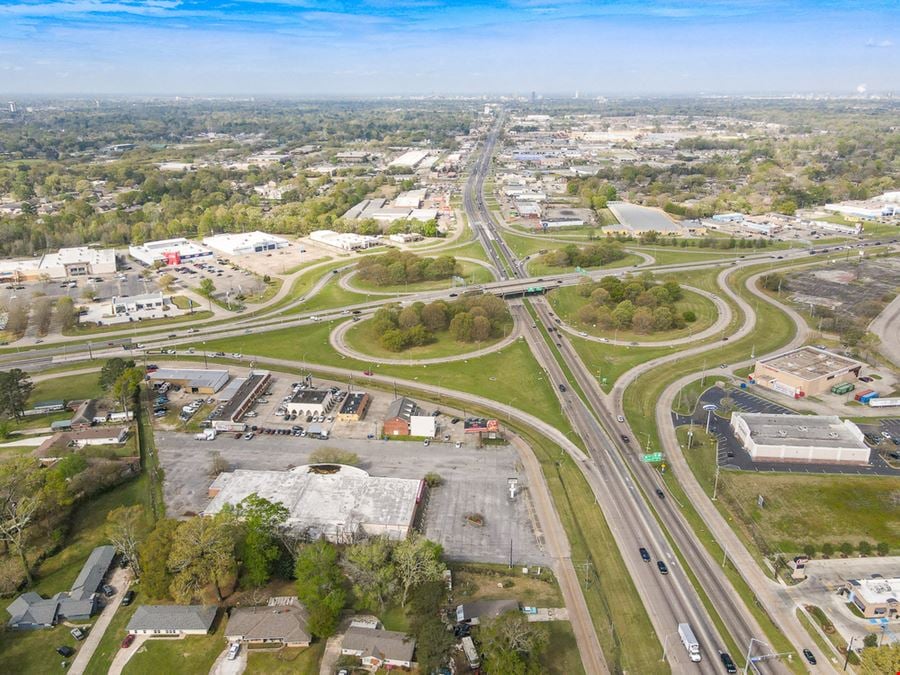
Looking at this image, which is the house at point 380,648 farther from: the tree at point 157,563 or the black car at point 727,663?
the black car at point 727,663

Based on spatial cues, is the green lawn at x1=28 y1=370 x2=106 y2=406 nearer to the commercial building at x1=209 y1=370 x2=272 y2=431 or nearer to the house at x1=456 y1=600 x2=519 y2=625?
the commercial building at x1=209 y1=370 x2=272 y2=431

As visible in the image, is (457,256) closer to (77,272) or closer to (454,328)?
(454,328)

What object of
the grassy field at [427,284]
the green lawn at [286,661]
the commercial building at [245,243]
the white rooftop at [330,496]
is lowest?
the green lawn at [286,661]

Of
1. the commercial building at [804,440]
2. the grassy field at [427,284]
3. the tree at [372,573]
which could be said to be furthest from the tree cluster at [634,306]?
the tree at [372,573]

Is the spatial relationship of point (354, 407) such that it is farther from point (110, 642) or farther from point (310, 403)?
point (110, 642)

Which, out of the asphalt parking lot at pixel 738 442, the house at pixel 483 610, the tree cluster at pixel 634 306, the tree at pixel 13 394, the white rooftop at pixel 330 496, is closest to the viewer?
the house at pixel 483 610

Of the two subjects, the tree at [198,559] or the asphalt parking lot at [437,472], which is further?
the asphalt parking lot at [437,472]
